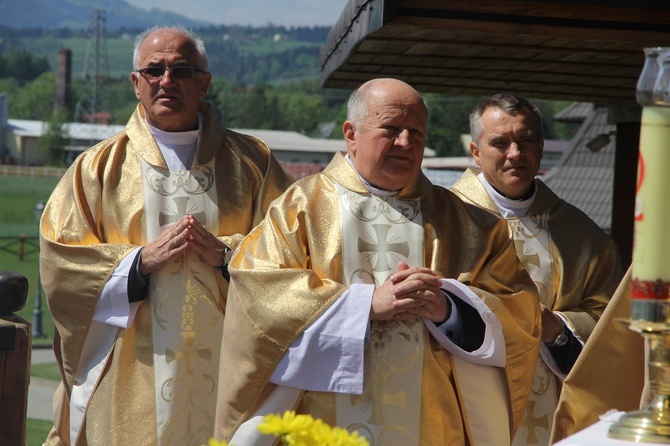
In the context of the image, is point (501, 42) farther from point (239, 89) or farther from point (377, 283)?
point (239, 89)

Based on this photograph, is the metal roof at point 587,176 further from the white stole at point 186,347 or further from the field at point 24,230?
the white stole at point 186,347

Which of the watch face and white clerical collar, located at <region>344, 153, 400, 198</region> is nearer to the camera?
white clerical collar, located at <region>344, 153, 400, 198</region>

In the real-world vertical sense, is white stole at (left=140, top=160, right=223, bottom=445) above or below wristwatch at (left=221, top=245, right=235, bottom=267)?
below

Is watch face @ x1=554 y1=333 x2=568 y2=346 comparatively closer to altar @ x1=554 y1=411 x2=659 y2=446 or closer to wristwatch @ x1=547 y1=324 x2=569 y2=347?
wristwatch @ x1=547 y1=324 x2=569 y2=347

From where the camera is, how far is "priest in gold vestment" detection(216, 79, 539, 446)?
371 centimetres

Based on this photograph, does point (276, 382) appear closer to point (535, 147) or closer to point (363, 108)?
Result: point (363, 108)

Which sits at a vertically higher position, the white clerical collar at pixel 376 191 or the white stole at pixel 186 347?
the white clerical collar at pixel 376 191

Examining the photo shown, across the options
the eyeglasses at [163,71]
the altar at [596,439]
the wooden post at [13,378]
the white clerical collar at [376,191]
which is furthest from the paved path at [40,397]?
the altar at [596,439]

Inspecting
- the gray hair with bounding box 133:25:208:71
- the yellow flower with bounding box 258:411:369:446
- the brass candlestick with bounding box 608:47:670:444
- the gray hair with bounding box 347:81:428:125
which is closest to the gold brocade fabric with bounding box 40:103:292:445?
the gray hair with bounding box 133:25:208:71

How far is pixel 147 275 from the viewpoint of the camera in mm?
4691

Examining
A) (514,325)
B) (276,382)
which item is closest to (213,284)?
Result: (276,382)

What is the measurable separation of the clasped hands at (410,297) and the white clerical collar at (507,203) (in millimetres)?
1241

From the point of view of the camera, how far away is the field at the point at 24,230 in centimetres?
2677

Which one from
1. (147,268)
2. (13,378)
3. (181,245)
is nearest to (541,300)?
(181,245)
